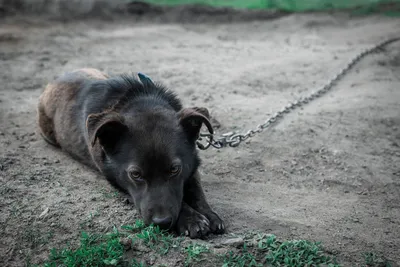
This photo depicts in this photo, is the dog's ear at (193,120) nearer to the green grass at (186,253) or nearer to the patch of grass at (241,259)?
the green grass at (186,253)

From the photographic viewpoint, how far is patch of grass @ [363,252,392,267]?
3.23m

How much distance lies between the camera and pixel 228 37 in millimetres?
11375

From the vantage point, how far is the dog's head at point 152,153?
354 cm

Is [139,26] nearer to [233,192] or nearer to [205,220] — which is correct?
[233,192]

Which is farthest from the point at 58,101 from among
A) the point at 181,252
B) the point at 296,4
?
the point at 296,4

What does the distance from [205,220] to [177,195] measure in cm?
32

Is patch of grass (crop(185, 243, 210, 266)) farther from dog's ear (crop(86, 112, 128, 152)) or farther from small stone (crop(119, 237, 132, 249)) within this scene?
dog's ear (crop(86, 112, 128, 152))

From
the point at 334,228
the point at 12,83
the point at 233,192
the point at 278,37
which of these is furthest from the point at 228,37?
the point at 334,228

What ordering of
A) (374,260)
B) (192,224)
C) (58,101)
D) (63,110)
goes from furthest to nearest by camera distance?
(58,101) → (63,110) → (192,224) → (374,260)

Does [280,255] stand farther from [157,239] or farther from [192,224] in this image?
[157,239]

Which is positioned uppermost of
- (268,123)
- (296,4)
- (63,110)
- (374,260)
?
(296,4)

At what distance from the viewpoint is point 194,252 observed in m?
3.18

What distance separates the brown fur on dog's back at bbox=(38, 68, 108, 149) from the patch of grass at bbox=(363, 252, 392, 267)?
3.56 meters

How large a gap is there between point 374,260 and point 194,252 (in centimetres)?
139
